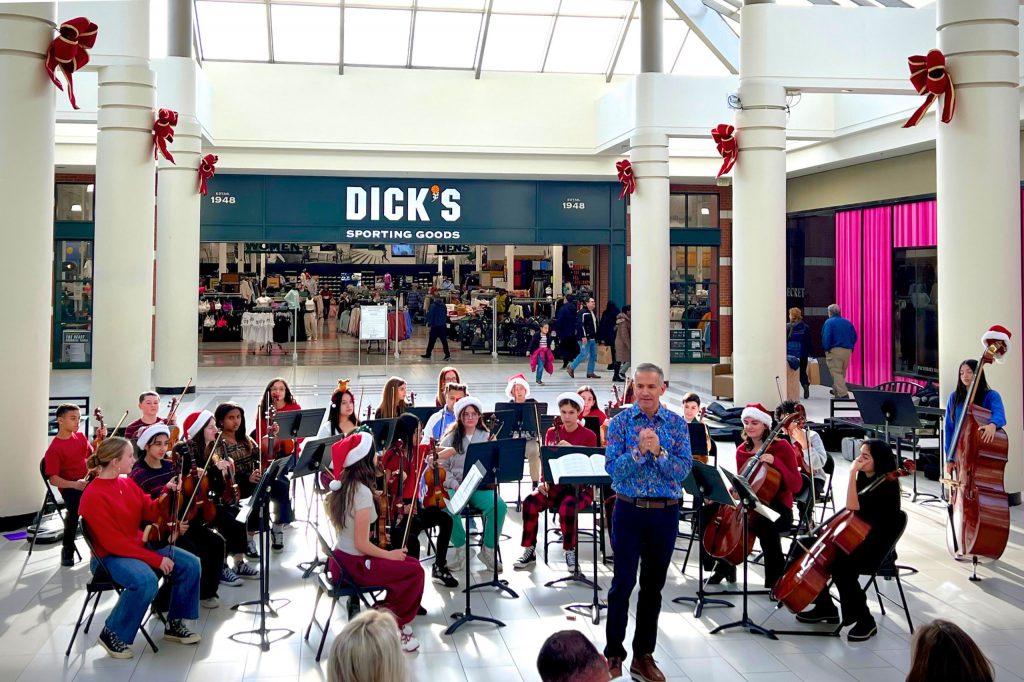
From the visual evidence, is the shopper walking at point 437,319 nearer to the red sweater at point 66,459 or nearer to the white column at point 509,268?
the white column at point 509,268

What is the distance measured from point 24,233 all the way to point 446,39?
14.3 meters

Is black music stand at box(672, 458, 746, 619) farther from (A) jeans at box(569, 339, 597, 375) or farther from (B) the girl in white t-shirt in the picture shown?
(A) jeans at box(569, 339, 597, 375)

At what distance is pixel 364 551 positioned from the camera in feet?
20.7

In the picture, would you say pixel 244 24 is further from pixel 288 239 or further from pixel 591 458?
pixel 591 458

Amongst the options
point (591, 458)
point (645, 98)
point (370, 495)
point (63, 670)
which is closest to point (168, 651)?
point (63, 670)

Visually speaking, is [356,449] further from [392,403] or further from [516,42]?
[516,42]

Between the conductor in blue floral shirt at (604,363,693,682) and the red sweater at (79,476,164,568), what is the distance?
9.55ft

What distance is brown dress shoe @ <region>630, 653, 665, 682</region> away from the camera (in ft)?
19.2

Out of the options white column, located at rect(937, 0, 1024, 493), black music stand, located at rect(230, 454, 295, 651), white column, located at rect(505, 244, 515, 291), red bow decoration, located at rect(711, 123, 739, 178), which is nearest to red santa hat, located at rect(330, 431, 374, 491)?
black music stand, located at rect(230, 454, 295, 651)

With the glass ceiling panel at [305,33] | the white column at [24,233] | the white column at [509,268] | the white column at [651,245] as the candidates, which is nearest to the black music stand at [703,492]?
the white column at [24,233]

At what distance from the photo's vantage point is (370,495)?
636cm

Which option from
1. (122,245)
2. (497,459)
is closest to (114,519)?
(497,459)

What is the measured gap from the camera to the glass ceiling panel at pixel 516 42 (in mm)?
21875

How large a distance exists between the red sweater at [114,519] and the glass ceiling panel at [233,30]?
54.9ft
